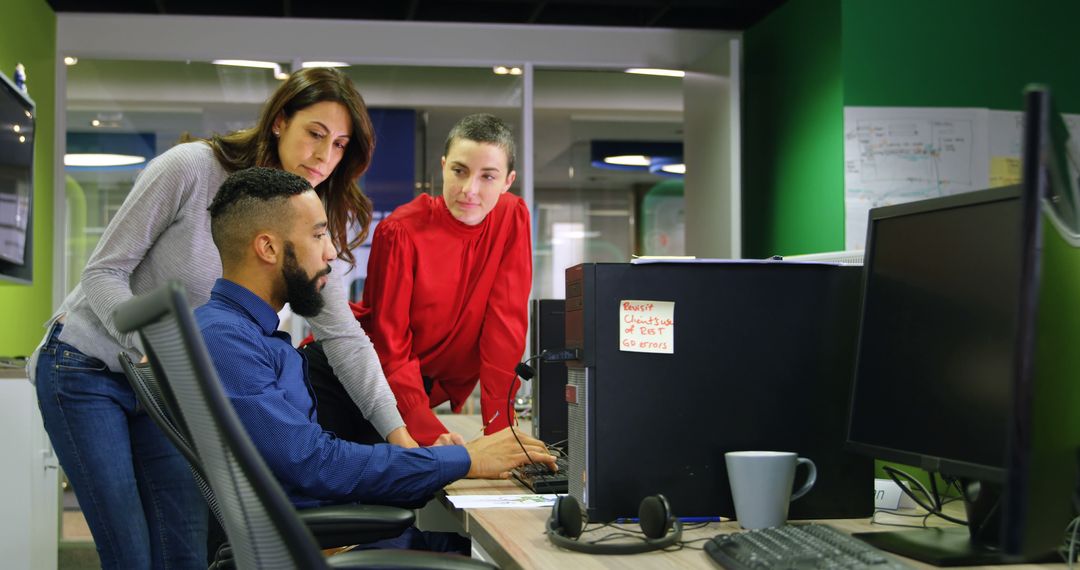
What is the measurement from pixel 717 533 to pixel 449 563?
0.44 metres

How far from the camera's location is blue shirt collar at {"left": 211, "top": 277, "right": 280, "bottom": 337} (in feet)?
5.71

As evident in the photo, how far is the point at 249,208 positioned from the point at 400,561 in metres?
0.85

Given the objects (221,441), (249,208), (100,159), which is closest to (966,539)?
(221,441)

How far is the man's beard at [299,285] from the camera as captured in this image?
1.79 m

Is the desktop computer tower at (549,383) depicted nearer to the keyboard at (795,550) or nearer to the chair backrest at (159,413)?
the chair backrest at (159,413)

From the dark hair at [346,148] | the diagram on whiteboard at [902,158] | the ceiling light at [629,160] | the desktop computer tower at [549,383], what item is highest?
the ceiling light at [629,160]

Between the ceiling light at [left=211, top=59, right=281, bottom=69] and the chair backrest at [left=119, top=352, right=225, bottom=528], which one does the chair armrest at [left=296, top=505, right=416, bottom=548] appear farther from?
the ceiling light at [left=211, top=59, right=281, bottom=69]

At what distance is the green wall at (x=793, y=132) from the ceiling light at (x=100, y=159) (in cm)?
307

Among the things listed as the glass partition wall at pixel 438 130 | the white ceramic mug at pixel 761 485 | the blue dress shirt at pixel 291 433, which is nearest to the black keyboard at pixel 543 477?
the blue dress shirt at pixel 291 433

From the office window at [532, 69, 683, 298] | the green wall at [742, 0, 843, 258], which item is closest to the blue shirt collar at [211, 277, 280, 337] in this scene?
the green wall at [742, 0, 843, 258]

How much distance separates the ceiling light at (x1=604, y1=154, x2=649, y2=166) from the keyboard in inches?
197

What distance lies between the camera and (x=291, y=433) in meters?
1.58

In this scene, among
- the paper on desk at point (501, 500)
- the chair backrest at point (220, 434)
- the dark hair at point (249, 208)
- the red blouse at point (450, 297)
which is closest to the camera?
the chair backrest at point (220, 434)

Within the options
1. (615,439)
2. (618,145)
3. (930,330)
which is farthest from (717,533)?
(618,145)
